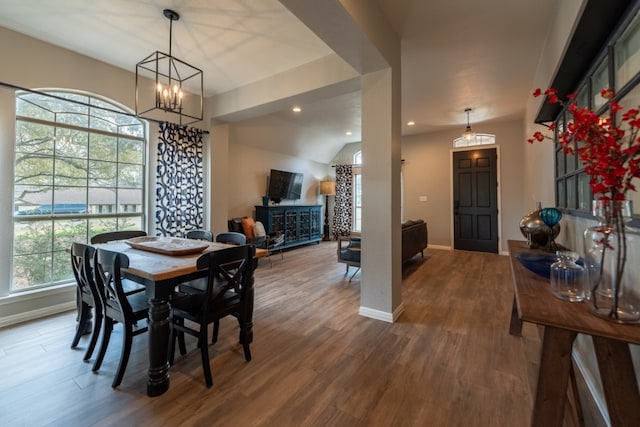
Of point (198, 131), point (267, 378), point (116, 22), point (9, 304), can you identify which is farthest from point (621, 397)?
point (198, 131)

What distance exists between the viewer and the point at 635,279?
1.16 metres

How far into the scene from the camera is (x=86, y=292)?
2105mm

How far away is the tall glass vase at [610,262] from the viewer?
96cm

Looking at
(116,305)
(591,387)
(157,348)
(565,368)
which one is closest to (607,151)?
(565,368)

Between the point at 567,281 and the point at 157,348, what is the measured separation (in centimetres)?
225

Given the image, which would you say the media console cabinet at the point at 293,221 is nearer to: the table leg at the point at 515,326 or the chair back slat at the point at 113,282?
the chair back slat at the point at 113,282

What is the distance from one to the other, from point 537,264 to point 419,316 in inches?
58.6

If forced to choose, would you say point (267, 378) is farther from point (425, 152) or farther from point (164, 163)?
point (425, 152)

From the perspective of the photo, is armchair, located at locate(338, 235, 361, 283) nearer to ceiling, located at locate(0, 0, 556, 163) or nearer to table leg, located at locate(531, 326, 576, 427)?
ceiling, located at locate(0, 0, 556, 163)

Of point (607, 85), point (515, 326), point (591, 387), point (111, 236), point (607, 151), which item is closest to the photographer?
point (607, 151)

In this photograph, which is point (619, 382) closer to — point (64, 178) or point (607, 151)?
point (607, 151)

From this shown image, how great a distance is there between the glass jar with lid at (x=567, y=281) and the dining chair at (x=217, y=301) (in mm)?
1768

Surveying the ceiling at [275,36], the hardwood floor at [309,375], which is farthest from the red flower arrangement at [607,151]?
the ceiling at [275,36]

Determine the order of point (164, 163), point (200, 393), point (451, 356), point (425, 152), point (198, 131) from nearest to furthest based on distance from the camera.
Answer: point (200, 393) → point (451, 356) → point (164, 163) → point (198, 131) → point (425, 152)
